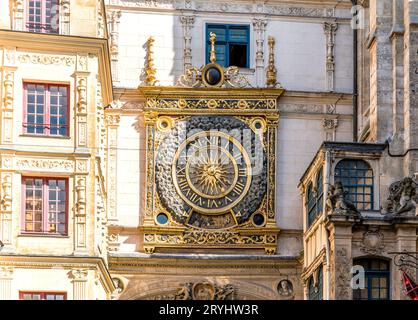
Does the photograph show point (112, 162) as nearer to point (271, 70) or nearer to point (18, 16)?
point (271, 70)

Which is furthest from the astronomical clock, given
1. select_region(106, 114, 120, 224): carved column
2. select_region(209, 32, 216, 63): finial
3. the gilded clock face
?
select_region(106, 114, 120, 224): carved column

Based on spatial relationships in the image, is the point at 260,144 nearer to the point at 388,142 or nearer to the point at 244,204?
the point at 244,204

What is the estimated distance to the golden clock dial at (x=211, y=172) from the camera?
54.9 m

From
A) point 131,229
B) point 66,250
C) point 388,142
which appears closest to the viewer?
point 66,250

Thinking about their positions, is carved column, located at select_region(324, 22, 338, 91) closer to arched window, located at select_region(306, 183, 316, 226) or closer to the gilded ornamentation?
the gilded ornamentation

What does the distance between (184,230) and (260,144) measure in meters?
3.95

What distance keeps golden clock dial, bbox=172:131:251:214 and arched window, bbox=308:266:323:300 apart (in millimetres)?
5464

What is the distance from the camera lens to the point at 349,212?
46.2 m

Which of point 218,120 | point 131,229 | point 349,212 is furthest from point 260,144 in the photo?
point 349,212

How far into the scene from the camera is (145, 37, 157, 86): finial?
55.4 metres

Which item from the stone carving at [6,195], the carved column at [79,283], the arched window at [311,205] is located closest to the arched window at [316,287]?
the arched window at [311,205]

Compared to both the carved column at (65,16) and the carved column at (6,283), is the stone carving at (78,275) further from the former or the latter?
the carved column at (65,16)

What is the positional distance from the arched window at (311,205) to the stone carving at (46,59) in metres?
9.30
